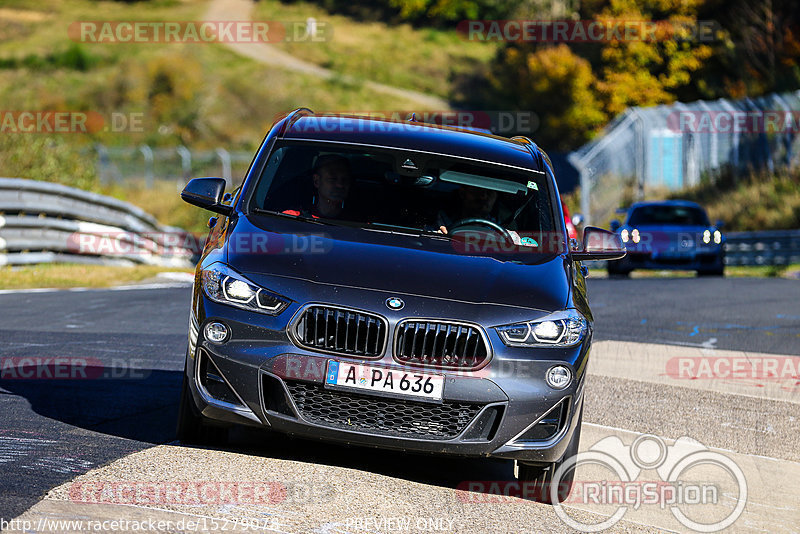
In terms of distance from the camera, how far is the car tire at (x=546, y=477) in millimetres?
6137

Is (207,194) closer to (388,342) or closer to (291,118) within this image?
(291,118)

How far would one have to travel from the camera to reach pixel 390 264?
611 centimetres

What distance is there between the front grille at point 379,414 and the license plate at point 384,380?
0.28ft

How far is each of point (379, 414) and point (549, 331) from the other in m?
0.89

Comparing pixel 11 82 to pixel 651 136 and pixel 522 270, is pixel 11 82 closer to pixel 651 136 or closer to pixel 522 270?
pixel 651 136

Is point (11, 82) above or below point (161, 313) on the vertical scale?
above

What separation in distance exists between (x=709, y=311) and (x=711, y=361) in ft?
15.8

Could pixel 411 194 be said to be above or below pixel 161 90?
below

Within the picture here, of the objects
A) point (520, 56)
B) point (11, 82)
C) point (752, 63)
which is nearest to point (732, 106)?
point (752, 63)

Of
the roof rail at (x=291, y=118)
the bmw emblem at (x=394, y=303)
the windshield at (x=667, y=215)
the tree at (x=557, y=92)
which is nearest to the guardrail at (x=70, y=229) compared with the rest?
the windshield at (x=667, y=215)

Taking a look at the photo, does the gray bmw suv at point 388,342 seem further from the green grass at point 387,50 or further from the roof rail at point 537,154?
the green grass at point 387,50

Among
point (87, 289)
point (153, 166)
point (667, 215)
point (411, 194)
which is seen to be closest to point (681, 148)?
point (667, 215)

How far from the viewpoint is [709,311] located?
1499 cm

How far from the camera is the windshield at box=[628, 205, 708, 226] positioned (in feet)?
78.1
